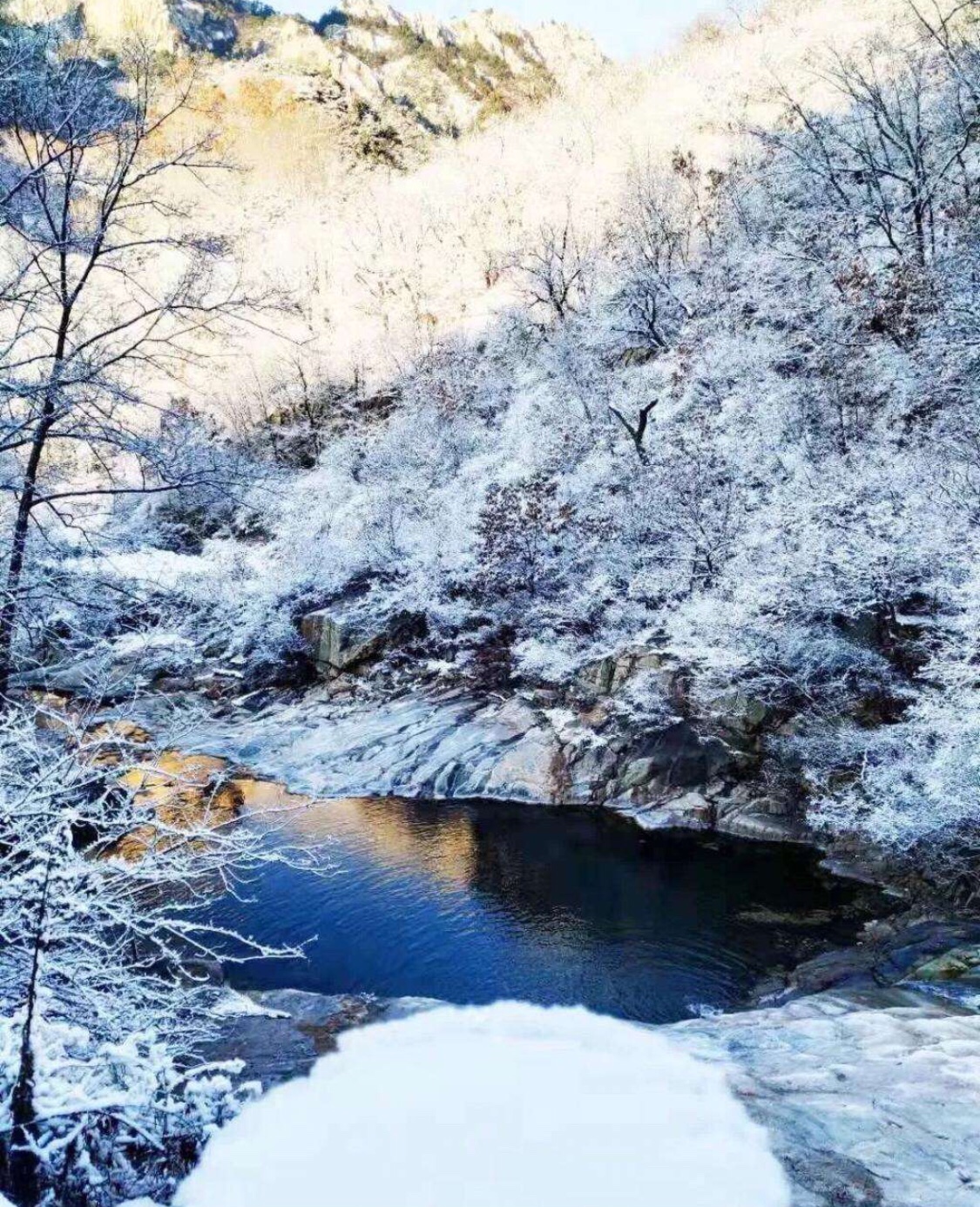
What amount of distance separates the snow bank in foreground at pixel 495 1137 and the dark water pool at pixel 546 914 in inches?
132

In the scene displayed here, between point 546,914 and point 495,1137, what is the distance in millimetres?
6855

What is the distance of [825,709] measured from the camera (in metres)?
12.4

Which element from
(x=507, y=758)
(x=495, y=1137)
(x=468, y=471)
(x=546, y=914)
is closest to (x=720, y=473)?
(x=507, y=758)

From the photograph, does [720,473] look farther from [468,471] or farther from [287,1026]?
[287,1026]

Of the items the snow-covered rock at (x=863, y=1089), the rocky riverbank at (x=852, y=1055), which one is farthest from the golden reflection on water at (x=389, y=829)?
the snow-covered rock at (x=863, y=1089)

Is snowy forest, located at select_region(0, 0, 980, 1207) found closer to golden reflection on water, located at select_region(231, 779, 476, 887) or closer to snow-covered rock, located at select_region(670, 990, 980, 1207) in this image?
golden reflection on water, located at select_region(231, 779, 476, 887)

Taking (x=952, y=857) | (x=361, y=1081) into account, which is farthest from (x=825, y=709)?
(x=361, y=1081)

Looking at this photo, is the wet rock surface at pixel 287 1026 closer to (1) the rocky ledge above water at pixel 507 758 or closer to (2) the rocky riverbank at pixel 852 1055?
(2) the rocky riverbank at pixel 852 1055

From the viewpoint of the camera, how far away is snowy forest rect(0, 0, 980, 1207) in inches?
162

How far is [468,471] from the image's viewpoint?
28.2 meters

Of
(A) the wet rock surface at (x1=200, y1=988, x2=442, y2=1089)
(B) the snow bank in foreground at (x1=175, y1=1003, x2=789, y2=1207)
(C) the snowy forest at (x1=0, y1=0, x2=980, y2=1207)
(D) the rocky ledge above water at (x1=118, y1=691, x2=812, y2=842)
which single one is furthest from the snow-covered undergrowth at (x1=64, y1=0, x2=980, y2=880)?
(B) the snow bank in foreground at (x1=175, y1=1003, x2=789, y2=1207)

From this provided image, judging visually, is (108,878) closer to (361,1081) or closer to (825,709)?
(361,1081)

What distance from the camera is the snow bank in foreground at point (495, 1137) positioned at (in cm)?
370

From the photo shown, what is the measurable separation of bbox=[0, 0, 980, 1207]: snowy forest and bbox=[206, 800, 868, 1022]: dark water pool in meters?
1.10
